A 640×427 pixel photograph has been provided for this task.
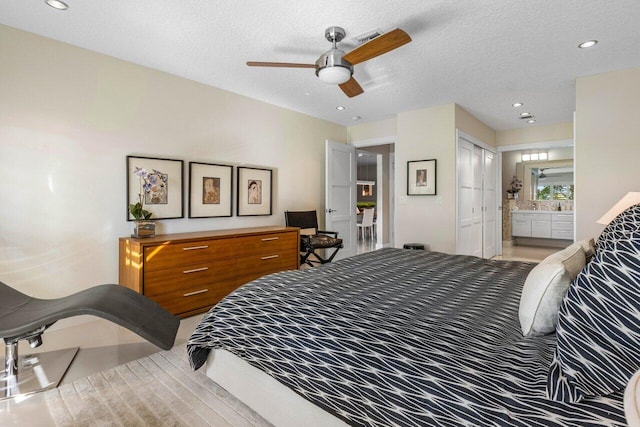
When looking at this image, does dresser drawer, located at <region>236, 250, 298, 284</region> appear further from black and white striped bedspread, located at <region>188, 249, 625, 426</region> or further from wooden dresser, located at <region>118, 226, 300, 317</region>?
black and white striped bedspread, located at <region>188, 249, 625, 426</region>

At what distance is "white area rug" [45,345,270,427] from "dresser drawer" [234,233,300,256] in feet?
5.16

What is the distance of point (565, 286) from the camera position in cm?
112

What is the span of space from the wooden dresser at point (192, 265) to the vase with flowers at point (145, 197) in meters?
0.13

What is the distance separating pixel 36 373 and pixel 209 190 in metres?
2.30

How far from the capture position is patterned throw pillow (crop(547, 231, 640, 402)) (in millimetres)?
810

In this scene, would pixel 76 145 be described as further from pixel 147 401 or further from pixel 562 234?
pixel 562 234

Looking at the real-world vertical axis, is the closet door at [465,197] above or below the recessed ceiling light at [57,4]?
below

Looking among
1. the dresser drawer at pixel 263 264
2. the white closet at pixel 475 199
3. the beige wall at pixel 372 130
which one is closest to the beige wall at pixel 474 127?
the white closet at pixel 475 199

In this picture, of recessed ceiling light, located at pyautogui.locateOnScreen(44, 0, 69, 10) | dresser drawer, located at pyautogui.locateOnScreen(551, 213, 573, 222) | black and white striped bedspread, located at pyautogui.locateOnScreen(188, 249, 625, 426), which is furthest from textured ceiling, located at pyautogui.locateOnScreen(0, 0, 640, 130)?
dresser drawer, located at pyautogui.locateOnScreen(551, 213, 573, 222)

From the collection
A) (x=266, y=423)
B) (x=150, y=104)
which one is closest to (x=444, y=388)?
(x=266, y=423)

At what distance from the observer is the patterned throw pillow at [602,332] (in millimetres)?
810

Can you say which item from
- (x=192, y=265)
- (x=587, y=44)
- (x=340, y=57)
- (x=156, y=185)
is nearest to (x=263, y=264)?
(x=192, y=265)

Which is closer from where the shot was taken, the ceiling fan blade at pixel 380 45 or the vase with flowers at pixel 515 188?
the ceiling fan blade at pixel 380 45

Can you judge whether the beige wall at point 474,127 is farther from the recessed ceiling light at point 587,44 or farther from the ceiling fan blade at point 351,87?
the ceiling fan blade at point 351,87
